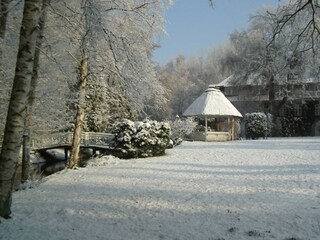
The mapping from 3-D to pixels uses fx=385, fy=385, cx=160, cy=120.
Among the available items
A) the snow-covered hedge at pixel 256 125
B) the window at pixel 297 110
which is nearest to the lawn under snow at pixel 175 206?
the snow-covered hedge at pixel 256 125

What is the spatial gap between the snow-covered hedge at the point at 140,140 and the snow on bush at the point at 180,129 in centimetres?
578

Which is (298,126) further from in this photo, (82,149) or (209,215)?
(209,215)

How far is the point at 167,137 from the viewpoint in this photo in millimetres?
20047

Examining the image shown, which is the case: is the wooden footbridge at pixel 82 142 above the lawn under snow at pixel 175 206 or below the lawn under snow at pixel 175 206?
above

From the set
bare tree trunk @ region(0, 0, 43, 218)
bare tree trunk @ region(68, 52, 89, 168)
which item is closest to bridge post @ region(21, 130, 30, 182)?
bare tree trunk @ region(68, 52, 89, 168)

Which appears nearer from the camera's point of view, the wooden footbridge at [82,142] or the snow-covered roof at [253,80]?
the wooden footbridge at [82,142]

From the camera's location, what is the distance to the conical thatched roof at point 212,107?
1275 inches

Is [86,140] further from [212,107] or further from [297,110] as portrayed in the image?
[297,110]

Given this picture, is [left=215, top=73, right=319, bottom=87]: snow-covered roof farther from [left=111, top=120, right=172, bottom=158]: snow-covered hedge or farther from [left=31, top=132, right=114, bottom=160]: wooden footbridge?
[left=111, top=120, right=172, bottom=158]: snow-covered hedge

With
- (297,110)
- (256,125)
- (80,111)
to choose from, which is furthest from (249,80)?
(80,111)

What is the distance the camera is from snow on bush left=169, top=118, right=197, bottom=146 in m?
26.1

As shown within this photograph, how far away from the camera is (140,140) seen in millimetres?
19000

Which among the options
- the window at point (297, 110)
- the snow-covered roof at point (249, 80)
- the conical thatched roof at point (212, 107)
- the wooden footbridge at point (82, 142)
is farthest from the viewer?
the window at point (297, 110)

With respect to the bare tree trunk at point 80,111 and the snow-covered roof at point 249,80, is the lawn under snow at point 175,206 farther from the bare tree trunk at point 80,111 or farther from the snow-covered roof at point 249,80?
the snow-covered roof at point 249,80
